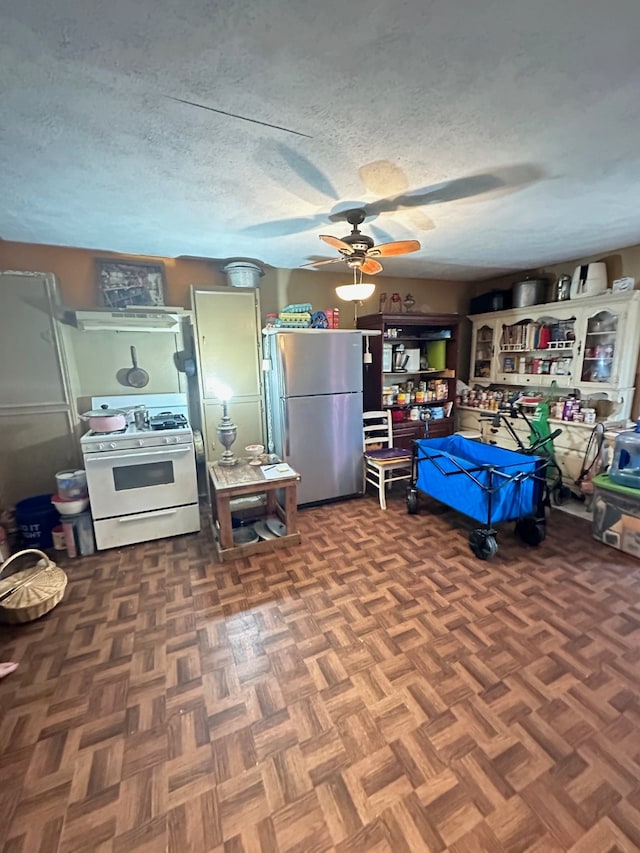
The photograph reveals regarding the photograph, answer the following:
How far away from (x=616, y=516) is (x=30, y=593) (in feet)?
13.1

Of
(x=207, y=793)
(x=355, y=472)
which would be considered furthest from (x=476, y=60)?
(x=355, y=472)

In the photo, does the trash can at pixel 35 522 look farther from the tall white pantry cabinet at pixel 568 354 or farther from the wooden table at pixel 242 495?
the tall white pantry cabinet at pixel 568 354

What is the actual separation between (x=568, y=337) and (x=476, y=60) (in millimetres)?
3440

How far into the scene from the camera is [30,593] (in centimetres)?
206

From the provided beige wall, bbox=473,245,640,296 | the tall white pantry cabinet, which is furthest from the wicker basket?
beige wall, bbox=473,245,640,296

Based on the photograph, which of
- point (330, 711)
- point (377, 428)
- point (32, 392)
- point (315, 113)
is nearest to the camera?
point (315, 113)

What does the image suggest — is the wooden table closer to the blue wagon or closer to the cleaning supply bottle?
the blue wagon

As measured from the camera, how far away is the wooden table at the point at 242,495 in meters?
2.60

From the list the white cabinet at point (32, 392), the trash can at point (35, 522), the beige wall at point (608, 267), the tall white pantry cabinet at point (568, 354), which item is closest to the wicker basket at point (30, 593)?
the trash can at point (35, 522)

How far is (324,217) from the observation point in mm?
2441

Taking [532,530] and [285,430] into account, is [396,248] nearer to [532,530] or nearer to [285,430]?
[285,430]

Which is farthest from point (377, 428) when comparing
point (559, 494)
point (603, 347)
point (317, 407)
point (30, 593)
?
point (30, 593)

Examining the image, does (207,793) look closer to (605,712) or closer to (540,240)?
(605,712)

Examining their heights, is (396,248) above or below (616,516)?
above
